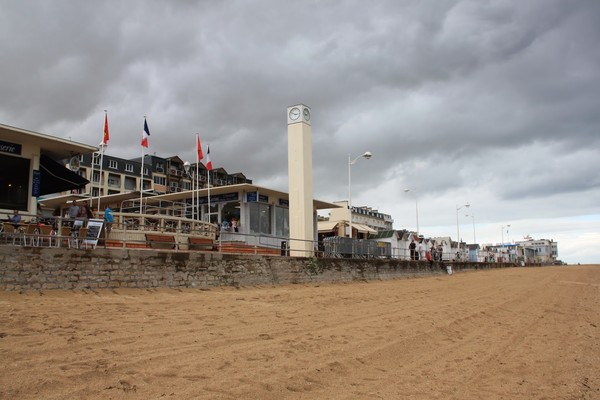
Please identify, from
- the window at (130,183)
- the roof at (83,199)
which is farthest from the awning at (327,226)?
the window at (130,183)

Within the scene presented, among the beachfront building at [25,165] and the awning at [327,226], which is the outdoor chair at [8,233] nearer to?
the beachfront building at [25,165]

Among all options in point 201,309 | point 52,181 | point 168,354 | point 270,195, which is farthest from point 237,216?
point 168,354

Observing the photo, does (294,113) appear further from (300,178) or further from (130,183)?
(130,183)

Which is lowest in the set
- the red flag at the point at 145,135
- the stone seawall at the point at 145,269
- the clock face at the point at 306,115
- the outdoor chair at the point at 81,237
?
the stone seawall at the point at 145,269

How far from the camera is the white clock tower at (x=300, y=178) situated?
22.8 m

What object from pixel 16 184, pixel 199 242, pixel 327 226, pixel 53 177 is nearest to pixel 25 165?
pixel 16 184

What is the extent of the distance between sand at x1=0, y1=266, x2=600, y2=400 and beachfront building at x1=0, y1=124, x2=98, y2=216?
6.89 metres

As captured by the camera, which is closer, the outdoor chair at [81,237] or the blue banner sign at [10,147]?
the outdoor chair at [81,237]

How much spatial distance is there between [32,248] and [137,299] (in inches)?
111

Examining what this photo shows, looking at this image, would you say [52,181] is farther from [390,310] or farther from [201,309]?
[390,310]

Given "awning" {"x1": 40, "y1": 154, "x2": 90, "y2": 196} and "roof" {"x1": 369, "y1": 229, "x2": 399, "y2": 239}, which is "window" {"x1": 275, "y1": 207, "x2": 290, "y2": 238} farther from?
"roof" {"x1": 369, "y1": 229, "x2": 399, "y2": 239}

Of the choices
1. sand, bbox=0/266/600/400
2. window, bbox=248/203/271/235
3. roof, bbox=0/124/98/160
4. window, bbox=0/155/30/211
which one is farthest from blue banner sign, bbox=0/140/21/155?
window, bbox=248/203/271/235

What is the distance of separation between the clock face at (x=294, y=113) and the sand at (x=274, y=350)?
1239 centimetres

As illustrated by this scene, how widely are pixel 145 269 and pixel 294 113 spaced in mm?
12276
